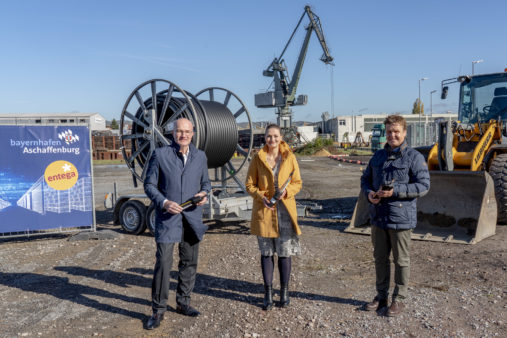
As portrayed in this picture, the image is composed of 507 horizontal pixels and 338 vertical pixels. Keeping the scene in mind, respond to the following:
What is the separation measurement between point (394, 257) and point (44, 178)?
649 centimetres

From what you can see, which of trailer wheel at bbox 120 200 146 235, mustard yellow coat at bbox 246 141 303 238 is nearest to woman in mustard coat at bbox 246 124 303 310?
mustard yellow coat at bbox 246 141 303 238

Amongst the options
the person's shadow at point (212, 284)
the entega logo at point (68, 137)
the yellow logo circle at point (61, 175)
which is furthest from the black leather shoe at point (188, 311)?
the entega logo at point (68, 137)

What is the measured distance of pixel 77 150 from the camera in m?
8.50

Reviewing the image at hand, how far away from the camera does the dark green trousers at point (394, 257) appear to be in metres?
4.40

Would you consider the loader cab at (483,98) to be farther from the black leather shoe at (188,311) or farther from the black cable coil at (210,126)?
the black leather shoe at (188,311)

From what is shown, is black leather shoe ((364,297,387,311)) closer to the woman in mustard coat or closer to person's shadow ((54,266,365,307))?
person's shadow ((54,266,365,307))

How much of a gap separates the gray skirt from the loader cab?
7.09m

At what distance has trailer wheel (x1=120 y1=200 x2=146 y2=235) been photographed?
880 centimetres

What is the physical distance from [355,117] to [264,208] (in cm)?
8049

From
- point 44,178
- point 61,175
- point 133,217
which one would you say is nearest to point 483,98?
point 133,217

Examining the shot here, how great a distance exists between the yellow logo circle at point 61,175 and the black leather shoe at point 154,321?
4862 millimetres

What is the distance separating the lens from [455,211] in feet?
26.6

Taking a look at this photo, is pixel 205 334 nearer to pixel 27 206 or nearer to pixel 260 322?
pixel 260 322

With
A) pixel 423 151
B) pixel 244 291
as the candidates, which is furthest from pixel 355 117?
pixel 244 291
